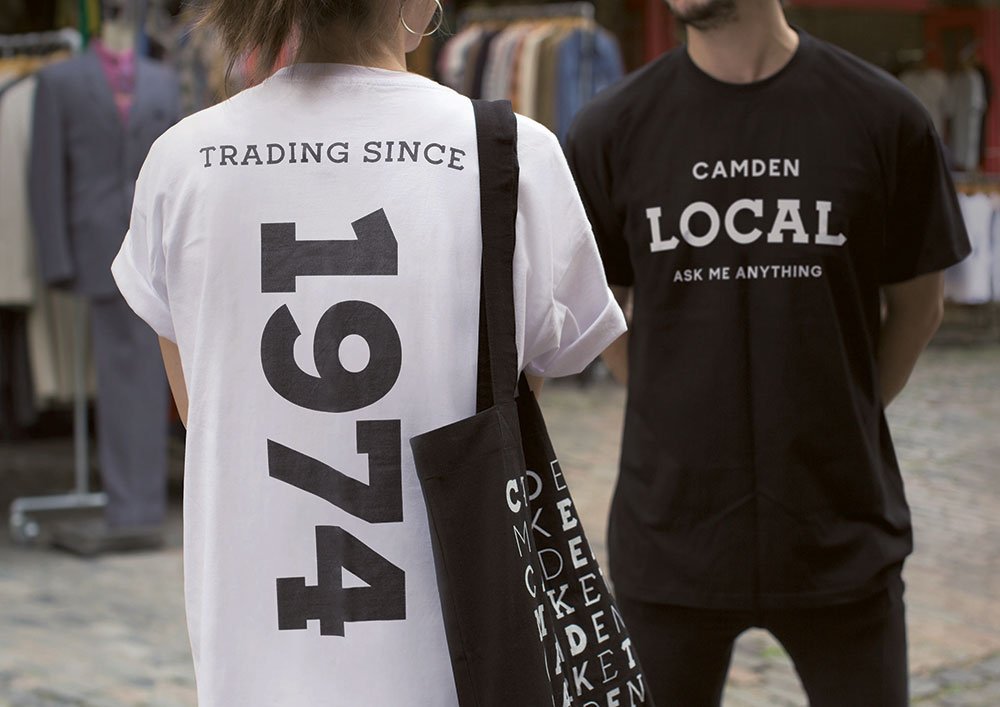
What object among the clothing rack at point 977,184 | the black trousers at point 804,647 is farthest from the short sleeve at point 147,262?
the clothing rack at point 977,184

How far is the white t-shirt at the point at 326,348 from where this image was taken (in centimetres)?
158

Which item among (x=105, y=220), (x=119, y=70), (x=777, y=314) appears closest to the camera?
(x=777, y=314)

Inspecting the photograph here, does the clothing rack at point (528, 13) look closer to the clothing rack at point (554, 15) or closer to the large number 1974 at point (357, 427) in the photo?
the clothing rack at point (554, 15)

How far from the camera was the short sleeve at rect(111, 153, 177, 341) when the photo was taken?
166 centimetres

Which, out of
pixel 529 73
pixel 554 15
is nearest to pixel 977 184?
pixel 554 15

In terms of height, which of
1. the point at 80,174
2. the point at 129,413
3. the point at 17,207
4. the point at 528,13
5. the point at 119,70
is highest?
the point at 119,70

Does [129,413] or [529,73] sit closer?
[129,413]

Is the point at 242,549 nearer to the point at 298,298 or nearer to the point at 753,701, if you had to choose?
the point at 298,298

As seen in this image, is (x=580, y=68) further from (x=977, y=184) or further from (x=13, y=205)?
(x=977, y=184)

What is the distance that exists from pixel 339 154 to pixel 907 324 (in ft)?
4.28

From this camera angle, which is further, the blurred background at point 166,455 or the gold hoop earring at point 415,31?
the blurred background at point 166,455

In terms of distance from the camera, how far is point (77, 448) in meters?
→ 6.80

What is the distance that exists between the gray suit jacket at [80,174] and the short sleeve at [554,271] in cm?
454

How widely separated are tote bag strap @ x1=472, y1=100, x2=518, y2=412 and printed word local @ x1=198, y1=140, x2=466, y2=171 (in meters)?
0.03
